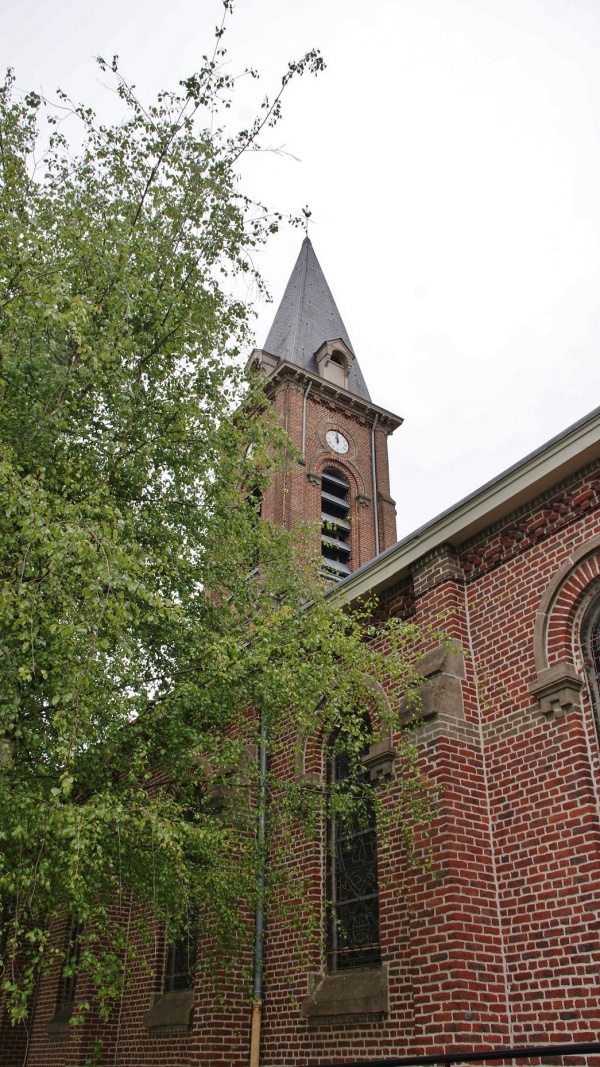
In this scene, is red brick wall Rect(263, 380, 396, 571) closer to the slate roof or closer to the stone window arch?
the slate roof

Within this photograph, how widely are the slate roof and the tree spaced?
17227 millimetres

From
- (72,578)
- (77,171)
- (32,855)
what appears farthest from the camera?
(77,171)

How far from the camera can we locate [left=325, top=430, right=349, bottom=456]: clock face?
25.2m

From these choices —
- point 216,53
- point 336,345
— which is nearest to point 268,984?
point 216,53

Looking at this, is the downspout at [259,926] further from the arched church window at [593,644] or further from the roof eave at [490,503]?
the arched church window at [593,644]

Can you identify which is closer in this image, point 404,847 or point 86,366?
point 86,366

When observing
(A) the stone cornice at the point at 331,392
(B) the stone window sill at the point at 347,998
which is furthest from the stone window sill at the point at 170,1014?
(A) the stone cornice at the point at 331,392

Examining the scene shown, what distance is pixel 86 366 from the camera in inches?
297

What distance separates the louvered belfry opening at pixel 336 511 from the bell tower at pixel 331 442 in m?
0.03

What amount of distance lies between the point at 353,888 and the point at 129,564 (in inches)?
225

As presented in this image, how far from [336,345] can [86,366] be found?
21.2 metres

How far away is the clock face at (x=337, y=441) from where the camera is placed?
82.7ft

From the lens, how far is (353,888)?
367 inches

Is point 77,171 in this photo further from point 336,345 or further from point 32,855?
point 336,345
